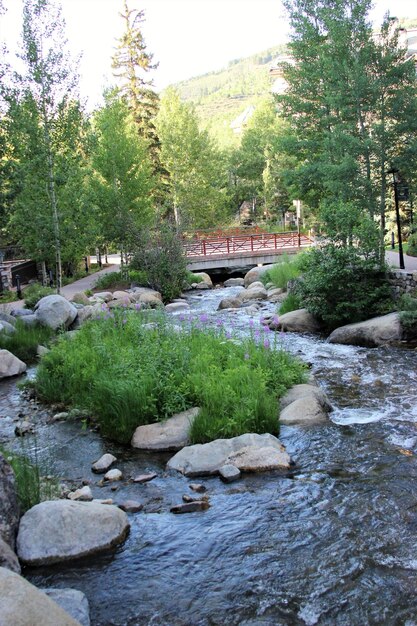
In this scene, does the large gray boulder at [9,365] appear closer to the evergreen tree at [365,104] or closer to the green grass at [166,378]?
the green grass at [166,378]

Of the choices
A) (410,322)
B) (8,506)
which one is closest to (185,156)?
(410,322)

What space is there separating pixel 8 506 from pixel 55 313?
29.1 ft

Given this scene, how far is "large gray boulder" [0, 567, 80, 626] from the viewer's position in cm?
279

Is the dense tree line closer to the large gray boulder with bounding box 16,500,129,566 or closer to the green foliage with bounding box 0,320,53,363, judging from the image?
the green foliage with bounding box 0,320,53,363

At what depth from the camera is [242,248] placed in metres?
30.8

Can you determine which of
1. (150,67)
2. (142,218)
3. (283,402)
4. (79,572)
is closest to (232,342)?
(283,402)

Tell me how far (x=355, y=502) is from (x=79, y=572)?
8.57 feet

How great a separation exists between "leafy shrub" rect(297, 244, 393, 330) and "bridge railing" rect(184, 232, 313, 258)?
15443 millimetres

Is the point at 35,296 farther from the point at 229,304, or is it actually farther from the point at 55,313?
the point at 229,304

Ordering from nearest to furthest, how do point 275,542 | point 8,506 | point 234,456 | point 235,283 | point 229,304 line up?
point 8,506, point 275,542, point 234,456, point 229,304, point 235,283

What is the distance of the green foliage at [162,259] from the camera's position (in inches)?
870

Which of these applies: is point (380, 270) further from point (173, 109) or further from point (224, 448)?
point (173, 109)

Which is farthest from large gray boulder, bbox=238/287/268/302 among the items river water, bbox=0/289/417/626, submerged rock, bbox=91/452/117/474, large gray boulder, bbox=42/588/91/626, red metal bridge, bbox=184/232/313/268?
large gray boulder, bbox=42/588/91/626

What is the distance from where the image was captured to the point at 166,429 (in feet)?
23.3
